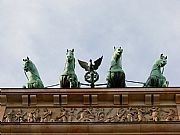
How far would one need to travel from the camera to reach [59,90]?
2166 centimetres

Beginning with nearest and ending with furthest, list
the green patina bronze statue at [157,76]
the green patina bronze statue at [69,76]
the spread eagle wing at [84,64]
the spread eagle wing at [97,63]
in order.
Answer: the green patina bronze statue at [69,76] < the green patina bronze statue at [157,76] < the spread eagle wing at [97,63] < the spread eagle wing at [84,64]

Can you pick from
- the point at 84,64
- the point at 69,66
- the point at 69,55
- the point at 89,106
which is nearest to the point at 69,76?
the point at 69,66

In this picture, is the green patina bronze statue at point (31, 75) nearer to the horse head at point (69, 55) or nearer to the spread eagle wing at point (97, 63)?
the horse head at point (69, 55)

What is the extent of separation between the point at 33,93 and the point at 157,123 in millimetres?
4118

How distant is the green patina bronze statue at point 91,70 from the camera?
2325 centimetres

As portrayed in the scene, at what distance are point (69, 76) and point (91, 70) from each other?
3.59 feet

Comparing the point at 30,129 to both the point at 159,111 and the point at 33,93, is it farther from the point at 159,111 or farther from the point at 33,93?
the point at 159,111

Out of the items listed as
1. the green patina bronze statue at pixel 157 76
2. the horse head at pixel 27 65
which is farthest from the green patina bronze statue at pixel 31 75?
the green patina bronze statue at pixel 157 76

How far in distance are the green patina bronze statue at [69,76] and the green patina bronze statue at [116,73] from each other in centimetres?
116

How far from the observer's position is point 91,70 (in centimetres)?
2362

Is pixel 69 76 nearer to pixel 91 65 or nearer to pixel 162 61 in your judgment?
pixel 91 65

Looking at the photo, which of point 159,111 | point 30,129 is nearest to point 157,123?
point 159,111

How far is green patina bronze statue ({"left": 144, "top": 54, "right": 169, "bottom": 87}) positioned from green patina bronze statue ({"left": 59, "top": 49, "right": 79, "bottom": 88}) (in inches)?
99.1

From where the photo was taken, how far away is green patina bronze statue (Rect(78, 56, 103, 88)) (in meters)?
23.2
